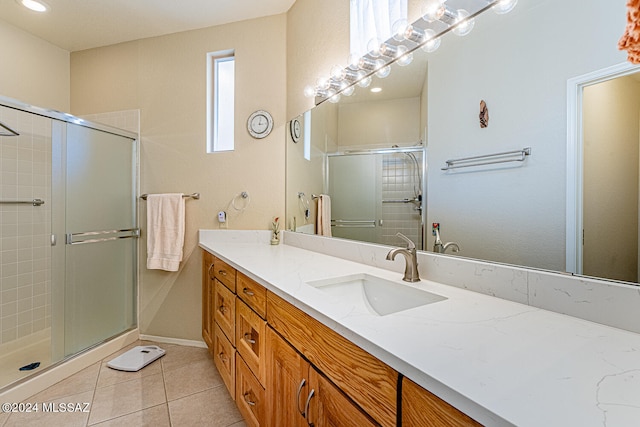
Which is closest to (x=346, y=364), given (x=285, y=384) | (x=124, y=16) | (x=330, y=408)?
(x=330, y=408)

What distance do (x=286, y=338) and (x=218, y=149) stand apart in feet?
6.22

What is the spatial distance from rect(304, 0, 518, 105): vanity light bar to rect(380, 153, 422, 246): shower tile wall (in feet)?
1.51

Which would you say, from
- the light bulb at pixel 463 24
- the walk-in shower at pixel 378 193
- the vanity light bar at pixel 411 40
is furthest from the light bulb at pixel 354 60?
the light bulb at pixel 463 24

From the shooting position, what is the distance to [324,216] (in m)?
1.87

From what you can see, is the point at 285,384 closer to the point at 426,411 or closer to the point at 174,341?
the point at 426,411

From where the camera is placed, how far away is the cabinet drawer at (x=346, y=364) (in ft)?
1.99

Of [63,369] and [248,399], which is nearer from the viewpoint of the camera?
[248,399]

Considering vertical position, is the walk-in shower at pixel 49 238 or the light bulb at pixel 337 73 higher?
the light bulb at pixel 337 73

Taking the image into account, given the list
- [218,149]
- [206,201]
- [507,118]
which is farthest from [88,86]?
[507,118]

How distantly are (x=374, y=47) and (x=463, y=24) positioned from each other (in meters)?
0.49

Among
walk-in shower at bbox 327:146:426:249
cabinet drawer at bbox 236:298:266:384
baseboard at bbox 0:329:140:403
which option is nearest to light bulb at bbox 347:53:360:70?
walk-in shower at bbox 327:146:426:249

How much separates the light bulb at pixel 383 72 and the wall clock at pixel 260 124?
1.06m

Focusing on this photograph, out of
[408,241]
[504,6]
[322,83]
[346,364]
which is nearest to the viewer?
[346,364]

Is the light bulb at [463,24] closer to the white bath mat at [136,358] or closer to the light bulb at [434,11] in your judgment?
the light bulb at [434,11]
